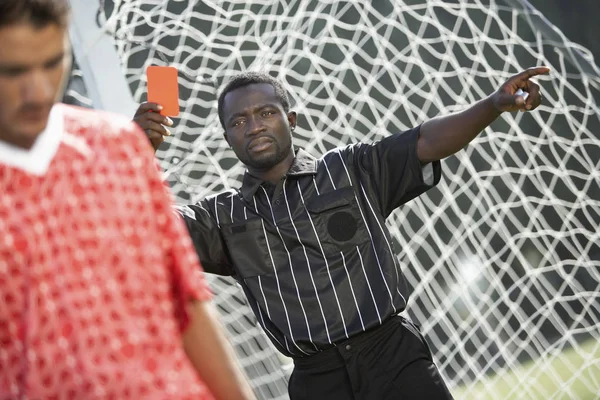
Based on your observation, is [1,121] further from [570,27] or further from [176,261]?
[570,27]

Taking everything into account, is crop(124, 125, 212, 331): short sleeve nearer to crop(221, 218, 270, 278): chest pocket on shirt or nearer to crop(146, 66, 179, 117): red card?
crop(146, 66, 179, 117): red card

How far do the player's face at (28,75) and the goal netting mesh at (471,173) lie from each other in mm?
2610

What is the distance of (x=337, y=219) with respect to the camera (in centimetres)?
225

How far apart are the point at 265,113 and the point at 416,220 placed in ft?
8.96

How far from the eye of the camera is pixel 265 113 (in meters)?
2.40

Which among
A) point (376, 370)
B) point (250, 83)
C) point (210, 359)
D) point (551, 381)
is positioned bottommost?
point (551, 381)

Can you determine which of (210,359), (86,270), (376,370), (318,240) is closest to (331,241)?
(318,240)

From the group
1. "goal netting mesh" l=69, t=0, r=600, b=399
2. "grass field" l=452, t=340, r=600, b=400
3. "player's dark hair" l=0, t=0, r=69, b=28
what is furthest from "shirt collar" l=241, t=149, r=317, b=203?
"grass field" l=452, t=340, r=600, b=400

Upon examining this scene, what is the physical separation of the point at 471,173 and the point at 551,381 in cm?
105

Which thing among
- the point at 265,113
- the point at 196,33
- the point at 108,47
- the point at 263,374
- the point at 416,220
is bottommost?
the point at 263,374

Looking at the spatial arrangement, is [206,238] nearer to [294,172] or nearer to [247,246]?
[247,246]

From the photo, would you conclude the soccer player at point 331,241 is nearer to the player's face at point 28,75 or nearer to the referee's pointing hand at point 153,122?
the referee's pointing hand at point 153,122

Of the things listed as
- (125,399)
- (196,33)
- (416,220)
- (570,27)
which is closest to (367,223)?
(125,399)

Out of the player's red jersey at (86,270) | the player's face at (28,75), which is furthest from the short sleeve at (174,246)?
the player's face at (28,75)
